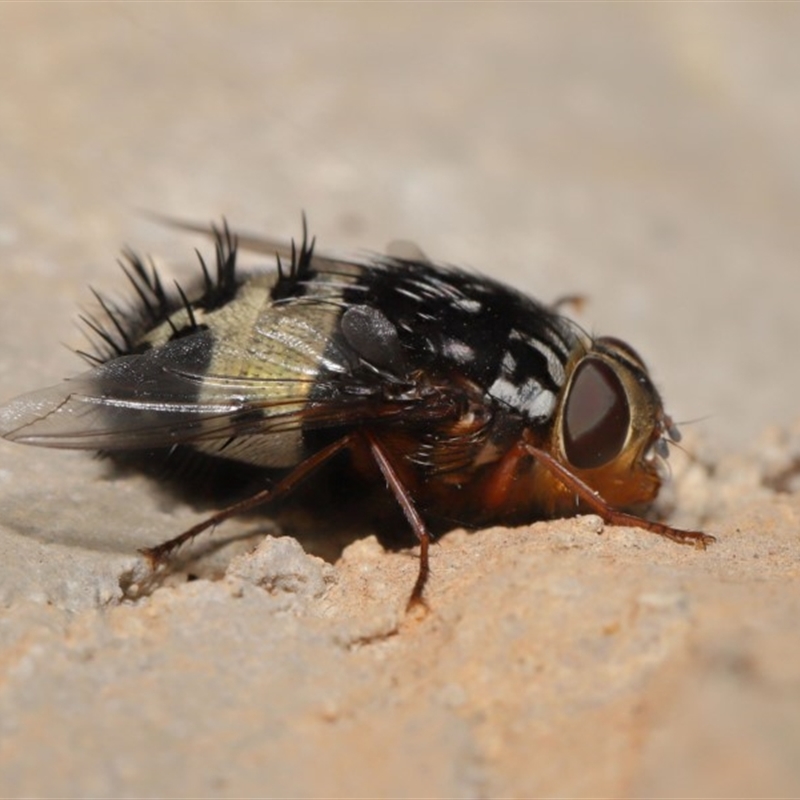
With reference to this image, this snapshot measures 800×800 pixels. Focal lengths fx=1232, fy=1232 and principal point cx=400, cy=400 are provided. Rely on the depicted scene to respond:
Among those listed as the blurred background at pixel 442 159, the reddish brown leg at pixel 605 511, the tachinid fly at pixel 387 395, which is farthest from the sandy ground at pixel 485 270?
the tachinid fly at pixel 387 395

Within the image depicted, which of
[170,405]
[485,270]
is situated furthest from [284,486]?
[485,270]

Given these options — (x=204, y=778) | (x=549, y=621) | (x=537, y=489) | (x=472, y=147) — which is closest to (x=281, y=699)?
(x=204, y=778)

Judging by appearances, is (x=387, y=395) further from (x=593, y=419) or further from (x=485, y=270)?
(x=485, y=270)

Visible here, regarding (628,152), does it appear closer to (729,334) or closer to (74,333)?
(729,334)

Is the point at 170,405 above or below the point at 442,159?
below

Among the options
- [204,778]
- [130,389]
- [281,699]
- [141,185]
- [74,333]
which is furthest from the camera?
[141,185]

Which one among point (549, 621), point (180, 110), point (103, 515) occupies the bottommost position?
point (103, 515)

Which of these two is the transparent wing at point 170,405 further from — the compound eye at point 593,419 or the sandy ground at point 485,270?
the compound eye at point 593,419
